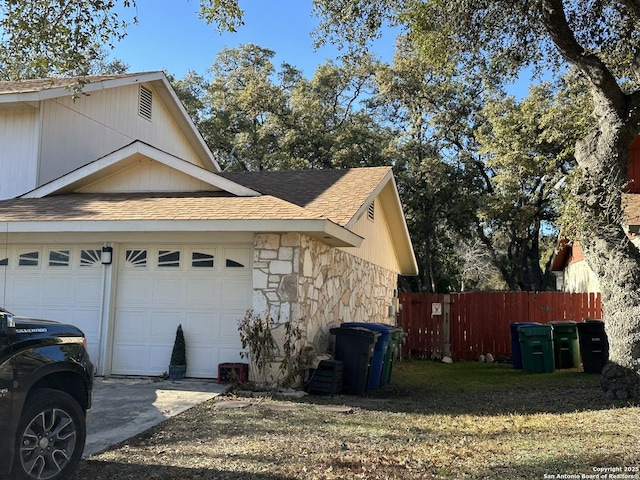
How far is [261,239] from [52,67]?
4.08 metres

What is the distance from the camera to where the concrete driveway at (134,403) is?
6.56 meters

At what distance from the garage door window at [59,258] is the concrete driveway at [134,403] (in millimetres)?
2213

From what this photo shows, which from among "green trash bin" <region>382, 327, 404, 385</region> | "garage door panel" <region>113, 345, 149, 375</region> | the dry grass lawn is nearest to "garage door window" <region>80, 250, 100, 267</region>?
"garage door panel" <region>113, 345, 149, 375</region>

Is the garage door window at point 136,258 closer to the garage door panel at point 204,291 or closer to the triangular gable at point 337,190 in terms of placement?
the garage door panel at point 204,291

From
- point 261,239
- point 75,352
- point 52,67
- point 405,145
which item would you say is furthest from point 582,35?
point 405,145

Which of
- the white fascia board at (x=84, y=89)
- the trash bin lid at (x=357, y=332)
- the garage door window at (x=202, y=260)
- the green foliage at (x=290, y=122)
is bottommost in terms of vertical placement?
the trash bin lid at (x=357, y=332)

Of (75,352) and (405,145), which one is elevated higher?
(405,145)

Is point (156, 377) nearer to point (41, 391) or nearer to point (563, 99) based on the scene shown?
point (41, 391)

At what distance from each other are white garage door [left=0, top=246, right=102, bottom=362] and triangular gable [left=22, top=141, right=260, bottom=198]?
1.50 meters

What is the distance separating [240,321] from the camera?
32.2ft

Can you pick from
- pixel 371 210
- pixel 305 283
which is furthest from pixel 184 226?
pixel 371 210

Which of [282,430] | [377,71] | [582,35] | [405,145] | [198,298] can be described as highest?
[377,71]

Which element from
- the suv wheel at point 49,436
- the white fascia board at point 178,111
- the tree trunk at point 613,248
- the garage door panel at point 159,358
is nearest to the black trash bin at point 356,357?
the garage door panel at point 159,358

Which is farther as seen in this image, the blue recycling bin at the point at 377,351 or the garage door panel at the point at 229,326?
the blue recycling bin at the point at 377,351
